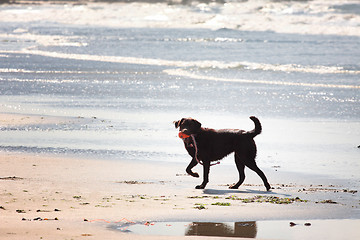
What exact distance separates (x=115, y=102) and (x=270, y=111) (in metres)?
4.57

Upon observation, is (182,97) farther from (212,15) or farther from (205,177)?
(212,15)

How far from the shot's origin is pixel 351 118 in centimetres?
1823

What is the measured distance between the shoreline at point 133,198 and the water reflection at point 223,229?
182 mm

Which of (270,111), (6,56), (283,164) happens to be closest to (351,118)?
(270,111)

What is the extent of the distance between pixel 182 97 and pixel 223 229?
48.2 feet

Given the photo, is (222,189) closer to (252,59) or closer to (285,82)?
(285,82)

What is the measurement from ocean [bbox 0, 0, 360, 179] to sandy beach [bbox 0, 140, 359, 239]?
3.54 feet

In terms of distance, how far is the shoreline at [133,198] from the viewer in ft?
27.4

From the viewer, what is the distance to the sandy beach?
820cm

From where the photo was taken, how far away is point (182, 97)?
22.8 metres

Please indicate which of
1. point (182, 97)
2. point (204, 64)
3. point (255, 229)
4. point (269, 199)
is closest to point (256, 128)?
point (269, 199)

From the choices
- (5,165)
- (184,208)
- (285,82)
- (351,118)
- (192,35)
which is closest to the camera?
(184,208)

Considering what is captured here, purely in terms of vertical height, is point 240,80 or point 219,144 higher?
point 219,144

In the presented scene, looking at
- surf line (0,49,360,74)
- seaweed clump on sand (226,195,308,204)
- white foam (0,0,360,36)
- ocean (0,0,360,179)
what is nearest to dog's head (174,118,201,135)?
seaweed clump on sand (226,195,308,204)
